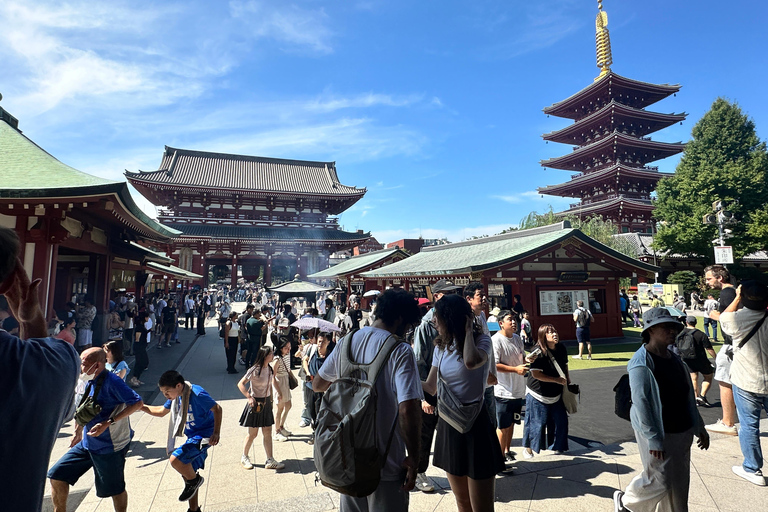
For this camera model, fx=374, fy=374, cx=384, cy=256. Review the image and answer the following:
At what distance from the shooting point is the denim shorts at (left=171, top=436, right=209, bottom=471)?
329 centimetres

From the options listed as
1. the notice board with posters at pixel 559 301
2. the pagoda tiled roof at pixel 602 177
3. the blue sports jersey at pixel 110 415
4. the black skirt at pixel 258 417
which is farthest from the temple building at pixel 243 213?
the blue sports jersey at pixel 110 415

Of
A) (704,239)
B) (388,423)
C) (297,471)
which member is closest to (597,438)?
(297,471)

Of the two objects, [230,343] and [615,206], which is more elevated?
[615,206]

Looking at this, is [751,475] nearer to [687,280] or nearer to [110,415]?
[110,415]

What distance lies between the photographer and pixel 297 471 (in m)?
4.36

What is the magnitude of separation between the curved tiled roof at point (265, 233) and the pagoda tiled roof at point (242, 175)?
2974mm

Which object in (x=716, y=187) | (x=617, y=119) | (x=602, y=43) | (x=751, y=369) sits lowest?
(x=751, y=369)

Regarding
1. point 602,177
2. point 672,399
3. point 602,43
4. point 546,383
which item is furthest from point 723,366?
point 602,43

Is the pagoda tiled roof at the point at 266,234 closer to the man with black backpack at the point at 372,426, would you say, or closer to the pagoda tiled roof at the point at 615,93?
the pagoda tiled roof at the point at 615,93

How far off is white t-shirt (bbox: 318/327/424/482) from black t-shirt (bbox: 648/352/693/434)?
1.98 m

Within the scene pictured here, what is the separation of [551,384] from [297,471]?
124 inches

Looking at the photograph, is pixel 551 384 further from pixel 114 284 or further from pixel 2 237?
pixel 114 284

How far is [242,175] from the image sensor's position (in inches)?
1356

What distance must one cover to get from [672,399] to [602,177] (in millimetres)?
36067
